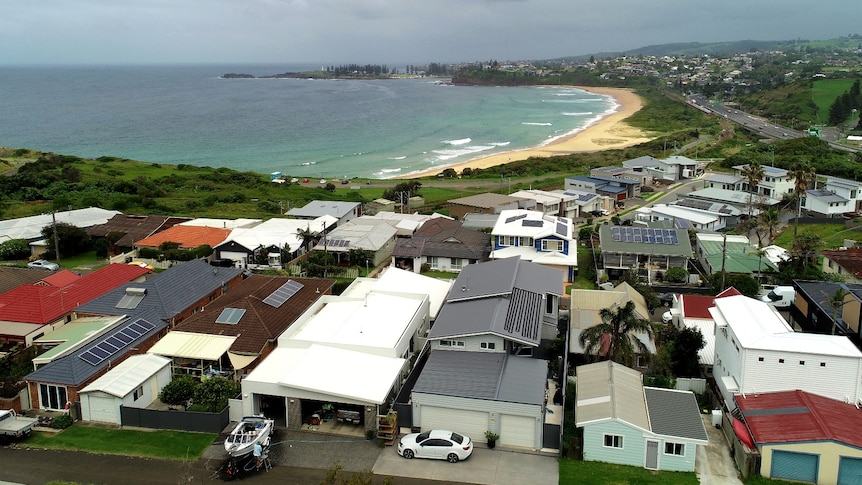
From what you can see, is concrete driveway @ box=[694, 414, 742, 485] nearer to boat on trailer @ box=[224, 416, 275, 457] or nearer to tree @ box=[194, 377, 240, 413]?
boat on trailer @ box=[224, 416, 275, 457]

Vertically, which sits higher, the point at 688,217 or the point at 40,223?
the point at 40,223

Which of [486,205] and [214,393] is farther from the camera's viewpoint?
[486,205]

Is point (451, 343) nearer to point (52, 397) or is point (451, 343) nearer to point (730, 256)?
point (52, 397)

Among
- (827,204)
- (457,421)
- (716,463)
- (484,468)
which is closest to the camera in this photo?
(484,468)

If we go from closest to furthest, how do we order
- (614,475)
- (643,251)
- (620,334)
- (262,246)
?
(614,475) → (620,334) → (643,251) → (262,246)

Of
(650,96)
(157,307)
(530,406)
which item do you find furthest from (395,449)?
(650,96)

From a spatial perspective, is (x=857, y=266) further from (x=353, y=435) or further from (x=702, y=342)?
(x=353, y=435)

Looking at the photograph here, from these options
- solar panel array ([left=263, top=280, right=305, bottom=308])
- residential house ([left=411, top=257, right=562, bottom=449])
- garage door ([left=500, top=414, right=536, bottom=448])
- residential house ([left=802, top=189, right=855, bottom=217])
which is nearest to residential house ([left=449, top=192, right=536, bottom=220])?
residential house ([left=802, top=189, right=855, bottom=217])

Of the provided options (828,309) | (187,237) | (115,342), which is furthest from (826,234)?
(115,342)
